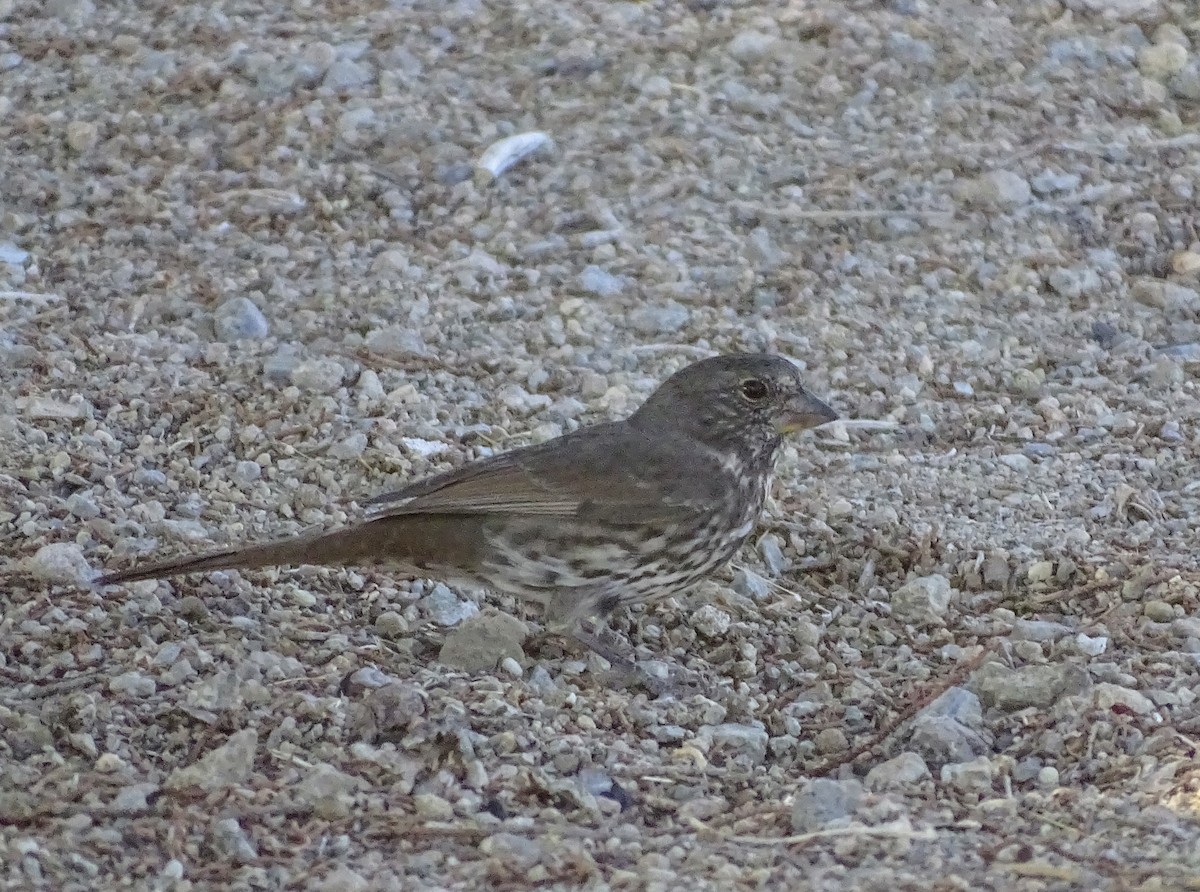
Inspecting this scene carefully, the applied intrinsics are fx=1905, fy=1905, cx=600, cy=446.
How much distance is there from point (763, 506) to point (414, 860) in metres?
1.79

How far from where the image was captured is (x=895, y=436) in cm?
575

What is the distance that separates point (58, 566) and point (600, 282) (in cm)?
244

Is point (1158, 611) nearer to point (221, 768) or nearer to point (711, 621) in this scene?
point (711, 621)

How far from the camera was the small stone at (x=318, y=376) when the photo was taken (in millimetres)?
5738

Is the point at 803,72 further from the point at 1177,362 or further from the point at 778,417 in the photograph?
the point at 778,417

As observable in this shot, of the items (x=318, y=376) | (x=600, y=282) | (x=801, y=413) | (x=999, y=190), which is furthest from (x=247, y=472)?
(x=999, y=190)

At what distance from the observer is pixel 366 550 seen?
4.53 meters

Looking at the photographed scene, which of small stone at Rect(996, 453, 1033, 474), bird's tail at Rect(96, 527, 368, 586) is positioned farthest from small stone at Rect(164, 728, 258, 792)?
small stone at Rect(996, 453, 1033, 474)

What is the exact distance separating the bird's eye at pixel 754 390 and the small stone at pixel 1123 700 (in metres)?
1.27

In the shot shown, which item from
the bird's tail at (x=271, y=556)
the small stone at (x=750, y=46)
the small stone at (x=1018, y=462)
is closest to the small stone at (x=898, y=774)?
the bird's tail at (x=271, y=556)

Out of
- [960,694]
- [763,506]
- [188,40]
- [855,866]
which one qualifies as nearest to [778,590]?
[763,506]

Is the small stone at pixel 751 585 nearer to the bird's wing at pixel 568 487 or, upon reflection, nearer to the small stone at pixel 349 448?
the bird's wing at pixel 568 487

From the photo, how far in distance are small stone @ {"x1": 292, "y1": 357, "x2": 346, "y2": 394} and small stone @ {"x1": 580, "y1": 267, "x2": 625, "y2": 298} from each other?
3.27 feet

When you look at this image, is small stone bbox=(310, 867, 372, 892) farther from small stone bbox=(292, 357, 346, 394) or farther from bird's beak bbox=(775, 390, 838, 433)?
small stone bbox=(292, 357, 346, 394)
